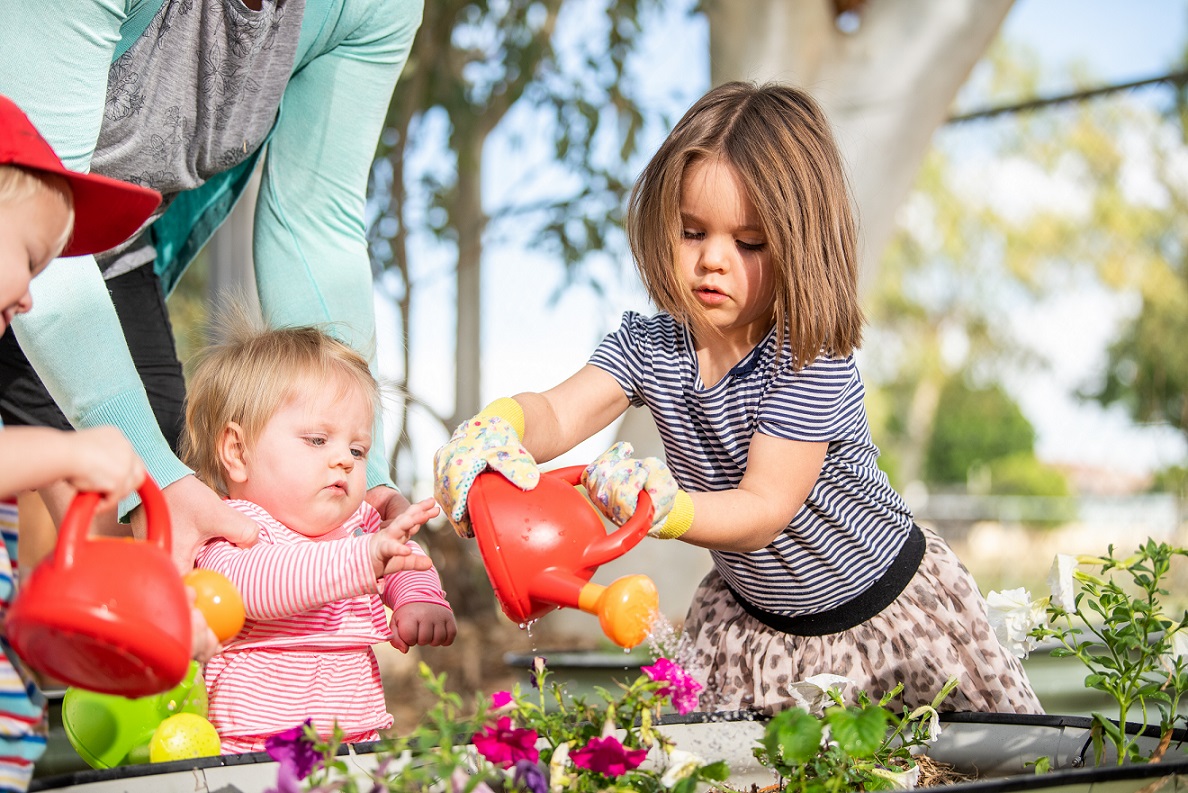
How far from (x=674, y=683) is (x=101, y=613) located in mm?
525

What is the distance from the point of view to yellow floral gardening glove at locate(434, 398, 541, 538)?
1063mm

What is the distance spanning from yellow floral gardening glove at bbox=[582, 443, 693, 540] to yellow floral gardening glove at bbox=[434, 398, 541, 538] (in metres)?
0.07

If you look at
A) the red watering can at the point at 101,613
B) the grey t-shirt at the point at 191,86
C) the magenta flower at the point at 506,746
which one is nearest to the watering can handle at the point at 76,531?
the red watering can at the point at 101,613

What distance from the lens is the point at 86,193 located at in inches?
37.4

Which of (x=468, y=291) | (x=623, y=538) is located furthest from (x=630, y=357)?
(x=468, y=291)

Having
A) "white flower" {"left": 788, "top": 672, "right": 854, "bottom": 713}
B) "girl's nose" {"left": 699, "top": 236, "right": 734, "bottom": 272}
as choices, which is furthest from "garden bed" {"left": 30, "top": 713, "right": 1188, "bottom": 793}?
"girl's nose" {"left": 699, "top": 236, "right": 734, "bottom": 272}

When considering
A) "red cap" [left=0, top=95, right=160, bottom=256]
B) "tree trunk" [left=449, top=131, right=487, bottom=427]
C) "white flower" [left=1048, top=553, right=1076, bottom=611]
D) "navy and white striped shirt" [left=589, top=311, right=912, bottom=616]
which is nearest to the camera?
"red cap" [left=0, top=95, right=160, bottom=256]

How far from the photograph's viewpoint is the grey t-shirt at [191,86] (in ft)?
4.37

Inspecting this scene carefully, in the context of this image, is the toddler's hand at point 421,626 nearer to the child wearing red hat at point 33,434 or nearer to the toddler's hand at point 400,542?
the toddler's hand at point 400,542

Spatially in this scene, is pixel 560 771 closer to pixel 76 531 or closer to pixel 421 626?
pixel 421 626

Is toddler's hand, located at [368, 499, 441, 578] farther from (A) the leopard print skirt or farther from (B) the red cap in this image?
(A) the leopard print skirt

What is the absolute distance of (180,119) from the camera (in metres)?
1.38

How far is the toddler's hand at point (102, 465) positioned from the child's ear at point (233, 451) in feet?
1.63

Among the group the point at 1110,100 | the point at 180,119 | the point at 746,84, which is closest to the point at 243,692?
the point at 180,119
